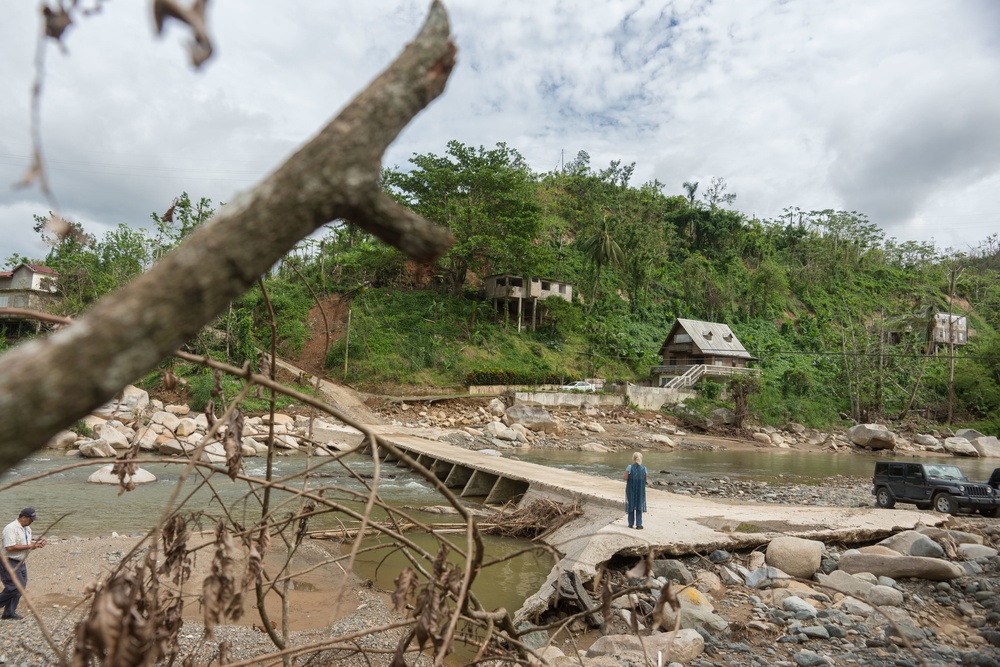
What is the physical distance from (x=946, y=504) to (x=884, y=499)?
1553 millimetres

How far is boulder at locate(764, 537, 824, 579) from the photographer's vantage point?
343 inches

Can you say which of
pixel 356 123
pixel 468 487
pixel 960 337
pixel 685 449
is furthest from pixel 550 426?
pixel 960 337

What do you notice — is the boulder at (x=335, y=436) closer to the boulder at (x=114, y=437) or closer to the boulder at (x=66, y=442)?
the boulder at (x=114, y=437)

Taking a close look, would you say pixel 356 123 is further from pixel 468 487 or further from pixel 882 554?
pixel 468 487

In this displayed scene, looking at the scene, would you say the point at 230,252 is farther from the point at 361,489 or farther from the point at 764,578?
the point at 361,489

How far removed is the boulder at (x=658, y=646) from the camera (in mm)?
5766

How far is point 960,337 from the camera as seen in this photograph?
182 feet

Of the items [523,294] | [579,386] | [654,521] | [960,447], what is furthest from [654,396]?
[654,521]

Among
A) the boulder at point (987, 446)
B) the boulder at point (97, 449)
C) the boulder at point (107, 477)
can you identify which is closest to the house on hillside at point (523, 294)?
the boulder at point (987, 446)

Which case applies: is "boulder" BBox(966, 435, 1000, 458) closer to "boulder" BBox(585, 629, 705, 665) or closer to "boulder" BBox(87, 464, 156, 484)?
"boulder" BBox(585, 629, 705, 665)

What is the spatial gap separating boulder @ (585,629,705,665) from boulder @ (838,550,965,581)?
390cm

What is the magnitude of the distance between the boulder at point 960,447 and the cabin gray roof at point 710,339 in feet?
47.9

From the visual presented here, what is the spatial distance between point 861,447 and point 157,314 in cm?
4029

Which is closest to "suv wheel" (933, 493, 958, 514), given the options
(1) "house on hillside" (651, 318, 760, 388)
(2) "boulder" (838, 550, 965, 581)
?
(2) "boulder" (838, 550, 965, 581)
